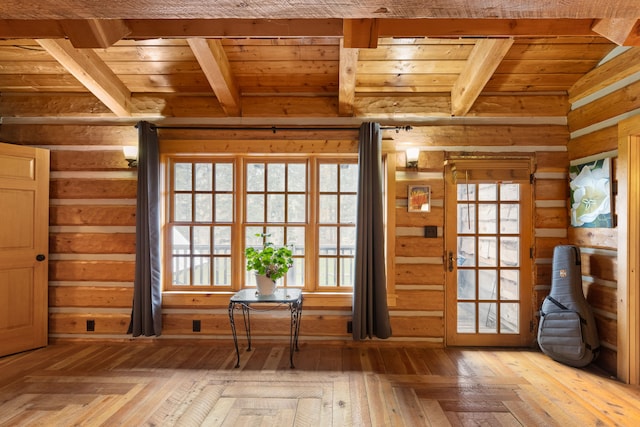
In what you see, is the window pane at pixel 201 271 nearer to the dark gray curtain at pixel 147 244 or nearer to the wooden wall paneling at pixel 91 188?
the dark gray curtain at pixel 147 244

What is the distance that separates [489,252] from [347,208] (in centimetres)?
161

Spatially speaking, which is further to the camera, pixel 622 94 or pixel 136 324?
pixel 136 324

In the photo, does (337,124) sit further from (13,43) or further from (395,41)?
(13,43)

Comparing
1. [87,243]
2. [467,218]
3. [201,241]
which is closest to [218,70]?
[201,241]

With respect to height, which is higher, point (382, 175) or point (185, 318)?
point (382, 175)

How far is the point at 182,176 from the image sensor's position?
155 inches

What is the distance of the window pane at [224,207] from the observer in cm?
392

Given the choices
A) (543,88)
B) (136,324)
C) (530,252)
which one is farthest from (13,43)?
(530,252)

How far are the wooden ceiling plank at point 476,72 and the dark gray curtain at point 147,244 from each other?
317 cm

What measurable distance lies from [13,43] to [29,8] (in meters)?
2.39

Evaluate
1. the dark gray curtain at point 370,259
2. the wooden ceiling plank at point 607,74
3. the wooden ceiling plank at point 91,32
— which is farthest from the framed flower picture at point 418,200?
the wooden ceiling plank at point 91,32

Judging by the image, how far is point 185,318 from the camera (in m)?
3.79

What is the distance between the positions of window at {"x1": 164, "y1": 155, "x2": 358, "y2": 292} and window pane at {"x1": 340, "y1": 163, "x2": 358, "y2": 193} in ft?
0.04

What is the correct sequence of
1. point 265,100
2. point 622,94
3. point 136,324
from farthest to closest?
point 265,100
point 136,324
point 622,94
